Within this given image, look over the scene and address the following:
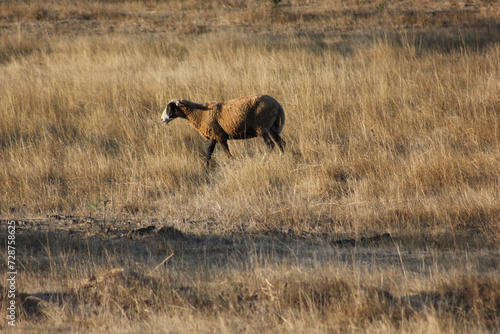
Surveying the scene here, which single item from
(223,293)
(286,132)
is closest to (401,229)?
(223,293)

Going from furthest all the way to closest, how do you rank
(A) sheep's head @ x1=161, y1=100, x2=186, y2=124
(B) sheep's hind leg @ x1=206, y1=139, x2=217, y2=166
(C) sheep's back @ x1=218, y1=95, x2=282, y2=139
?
(B) sheep's hind leg @ x1=206, y1=139, x2=217, y2=166 < (A) sheep's head @ x1=161, y1=100, x2=186, y2=124 < (C) sheep's back @ x1=218, y1=95, x2=282, y2=139

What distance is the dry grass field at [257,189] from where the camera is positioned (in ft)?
11.6

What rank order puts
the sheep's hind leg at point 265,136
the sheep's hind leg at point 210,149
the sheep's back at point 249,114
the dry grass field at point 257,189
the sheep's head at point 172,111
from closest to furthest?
the dry grass field at point 257,189 → the sheep's back at point 249,114 → the sheep's hind leg at point 265,136 → the sheep's head at point 172,111 → the sheep's hind leg at point 210,149

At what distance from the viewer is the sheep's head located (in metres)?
6.61

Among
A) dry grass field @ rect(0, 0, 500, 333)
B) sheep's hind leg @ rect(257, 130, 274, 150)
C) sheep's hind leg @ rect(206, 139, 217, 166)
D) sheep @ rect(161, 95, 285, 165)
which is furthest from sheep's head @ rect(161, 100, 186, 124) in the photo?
sheep's hind leg @ rect(257, 130, 274, 150)

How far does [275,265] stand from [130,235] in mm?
1622

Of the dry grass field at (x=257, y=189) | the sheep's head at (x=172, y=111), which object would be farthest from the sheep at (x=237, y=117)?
the dry grass field at (x=257, y=189)

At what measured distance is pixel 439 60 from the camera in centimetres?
1035

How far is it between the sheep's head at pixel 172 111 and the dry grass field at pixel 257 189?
706mm

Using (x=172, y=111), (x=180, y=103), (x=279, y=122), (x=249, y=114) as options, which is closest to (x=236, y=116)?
(x=249, y=114)

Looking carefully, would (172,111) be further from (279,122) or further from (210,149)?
(279,122)

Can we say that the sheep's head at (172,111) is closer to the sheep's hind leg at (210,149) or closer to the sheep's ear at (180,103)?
the sheep's ear at (180,103)

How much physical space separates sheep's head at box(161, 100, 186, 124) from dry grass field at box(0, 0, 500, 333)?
0.71 m

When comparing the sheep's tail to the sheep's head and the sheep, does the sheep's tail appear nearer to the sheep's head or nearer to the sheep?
the sheep
